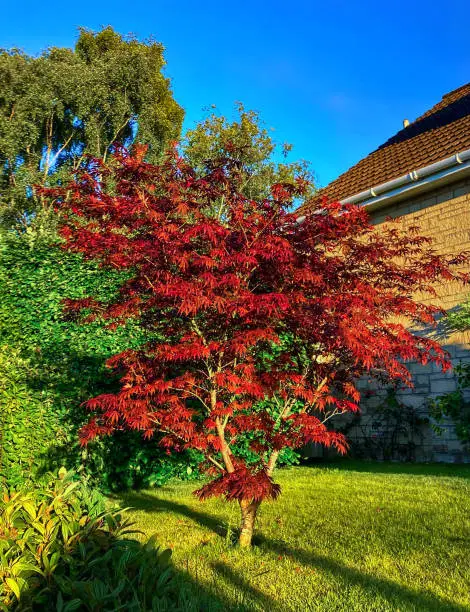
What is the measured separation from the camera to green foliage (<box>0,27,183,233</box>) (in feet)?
56.5

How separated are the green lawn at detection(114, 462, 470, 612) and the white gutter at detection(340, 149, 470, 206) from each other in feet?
15.4

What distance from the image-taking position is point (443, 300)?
8312 mm

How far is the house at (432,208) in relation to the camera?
26.5 feet

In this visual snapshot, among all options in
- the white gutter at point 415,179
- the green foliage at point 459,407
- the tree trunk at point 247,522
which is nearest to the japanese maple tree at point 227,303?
the tree trunk at point 247,522

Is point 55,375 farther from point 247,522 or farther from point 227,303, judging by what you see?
point 227,303

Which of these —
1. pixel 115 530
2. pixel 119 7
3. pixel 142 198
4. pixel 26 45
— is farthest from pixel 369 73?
pixel 26 45

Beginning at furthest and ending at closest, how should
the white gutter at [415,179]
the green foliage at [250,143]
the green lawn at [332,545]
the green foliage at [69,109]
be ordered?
the green foliage at [250,143], the green foliage at [69,109], the white gutter at [415,179], the green lawn at [332,545]

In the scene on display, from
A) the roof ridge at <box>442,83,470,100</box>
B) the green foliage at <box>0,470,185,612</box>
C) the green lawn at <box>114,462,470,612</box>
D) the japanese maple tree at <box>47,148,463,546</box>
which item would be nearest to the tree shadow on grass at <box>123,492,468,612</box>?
the green lawn at <box>114,462,470,612</box>

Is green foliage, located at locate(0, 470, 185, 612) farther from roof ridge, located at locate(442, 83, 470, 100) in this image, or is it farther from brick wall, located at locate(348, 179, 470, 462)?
roof ridge, located at locate(442, 83, 470, 100)

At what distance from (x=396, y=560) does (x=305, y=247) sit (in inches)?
96.7

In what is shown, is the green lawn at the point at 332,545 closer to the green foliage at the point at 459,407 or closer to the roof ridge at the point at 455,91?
the green foliage at the point at 459,407

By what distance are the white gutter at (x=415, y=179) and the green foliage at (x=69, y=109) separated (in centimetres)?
1134

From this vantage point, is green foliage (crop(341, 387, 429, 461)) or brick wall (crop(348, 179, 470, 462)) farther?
green foliage (crop(341, 387, 429, 461))

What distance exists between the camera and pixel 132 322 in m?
7.00
